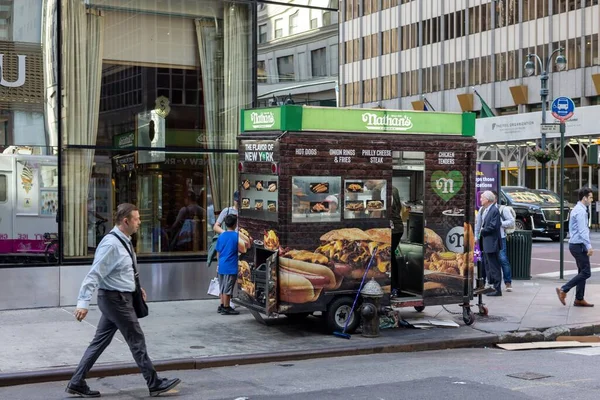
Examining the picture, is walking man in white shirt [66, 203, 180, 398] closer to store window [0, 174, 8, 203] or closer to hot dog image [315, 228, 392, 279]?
hot dog image [315, 228, 392, 279]

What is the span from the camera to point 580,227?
12922mm

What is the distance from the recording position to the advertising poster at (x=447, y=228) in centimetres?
1119

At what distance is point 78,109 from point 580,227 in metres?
8.07

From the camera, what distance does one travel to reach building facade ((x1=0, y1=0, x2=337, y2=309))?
1270 cm

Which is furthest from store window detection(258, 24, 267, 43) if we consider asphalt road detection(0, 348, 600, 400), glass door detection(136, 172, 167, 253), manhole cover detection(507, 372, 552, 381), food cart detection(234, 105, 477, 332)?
manhole cover detection(507, 372, 552, 381)

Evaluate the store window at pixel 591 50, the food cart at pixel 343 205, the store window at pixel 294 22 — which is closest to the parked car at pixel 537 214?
the store window at pixel 294 22

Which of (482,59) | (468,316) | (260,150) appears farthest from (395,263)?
(482,59)

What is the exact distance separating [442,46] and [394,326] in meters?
52.7

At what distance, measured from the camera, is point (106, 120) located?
43.9 feet

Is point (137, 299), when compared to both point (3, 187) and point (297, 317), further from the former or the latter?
point (3, 187)

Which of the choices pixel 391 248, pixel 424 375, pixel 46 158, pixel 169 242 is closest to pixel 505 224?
pixel 391 248

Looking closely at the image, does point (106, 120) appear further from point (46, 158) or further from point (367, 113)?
point (367, 113)

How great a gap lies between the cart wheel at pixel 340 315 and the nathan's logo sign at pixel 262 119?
2417mm

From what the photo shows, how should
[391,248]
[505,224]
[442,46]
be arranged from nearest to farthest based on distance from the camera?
[391,248] < [505,224] < [442,46]
